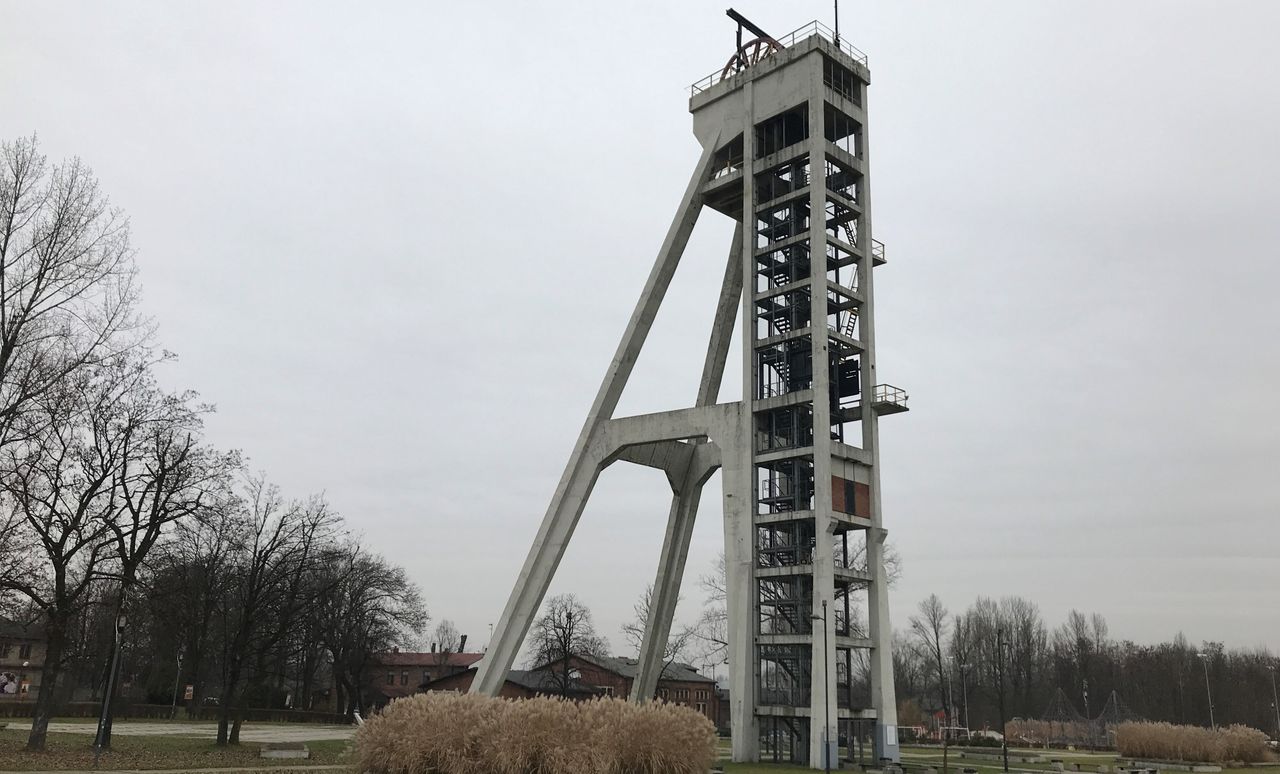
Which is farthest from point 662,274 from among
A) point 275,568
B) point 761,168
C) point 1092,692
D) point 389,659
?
point 1092,692

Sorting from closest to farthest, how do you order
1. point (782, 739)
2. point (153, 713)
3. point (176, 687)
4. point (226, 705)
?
point (226, 705) < point (782, 739) < point (153, 713) < point (176, 687)

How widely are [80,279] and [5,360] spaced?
2.94 m

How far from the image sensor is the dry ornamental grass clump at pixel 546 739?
18766mm

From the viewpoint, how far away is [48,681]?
2864 centimetres

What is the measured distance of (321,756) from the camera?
3153cm

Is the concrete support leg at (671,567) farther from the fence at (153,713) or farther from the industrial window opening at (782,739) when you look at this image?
the fence at (153,713)

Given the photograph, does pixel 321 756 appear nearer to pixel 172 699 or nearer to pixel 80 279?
pixel 80 279

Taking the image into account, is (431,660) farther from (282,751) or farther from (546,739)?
(546,739)

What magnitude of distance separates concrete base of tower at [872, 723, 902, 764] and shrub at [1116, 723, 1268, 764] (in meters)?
15.7

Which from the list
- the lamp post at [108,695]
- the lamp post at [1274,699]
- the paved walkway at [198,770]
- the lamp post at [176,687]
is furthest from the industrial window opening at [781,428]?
the lamp post at [1274,699]

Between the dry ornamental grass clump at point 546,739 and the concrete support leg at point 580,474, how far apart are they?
15.5 metres

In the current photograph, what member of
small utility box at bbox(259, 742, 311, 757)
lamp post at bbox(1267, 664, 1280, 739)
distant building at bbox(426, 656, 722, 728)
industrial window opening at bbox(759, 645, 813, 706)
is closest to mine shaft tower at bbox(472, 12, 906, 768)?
industrial window opening at bbox(759, 645, 813, 706)

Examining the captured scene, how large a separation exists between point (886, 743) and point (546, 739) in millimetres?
16467

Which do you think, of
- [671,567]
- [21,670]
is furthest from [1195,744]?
[21,670]
